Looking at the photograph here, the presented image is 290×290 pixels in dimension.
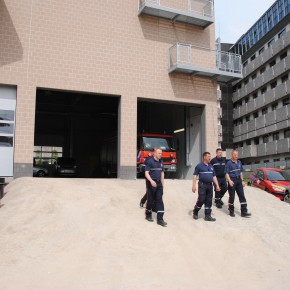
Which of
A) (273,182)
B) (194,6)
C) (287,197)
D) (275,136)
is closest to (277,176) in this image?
(273,182)

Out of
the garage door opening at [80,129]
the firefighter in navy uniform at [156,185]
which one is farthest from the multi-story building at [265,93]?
the firefighter in navy uniform at [156,185]

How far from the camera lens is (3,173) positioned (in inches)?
570

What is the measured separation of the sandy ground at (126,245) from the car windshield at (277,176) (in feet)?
17.3

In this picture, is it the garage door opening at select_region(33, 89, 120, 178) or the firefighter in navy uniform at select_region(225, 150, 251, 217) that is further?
the garage door opening at select_region(33, 89, 120, 178)

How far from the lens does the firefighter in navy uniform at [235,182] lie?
10.3m

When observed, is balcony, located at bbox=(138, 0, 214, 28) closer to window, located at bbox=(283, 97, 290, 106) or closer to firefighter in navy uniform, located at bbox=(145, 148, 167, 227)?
firefighter in navy uniform, located at bbox=(145, 148, 167, 227)

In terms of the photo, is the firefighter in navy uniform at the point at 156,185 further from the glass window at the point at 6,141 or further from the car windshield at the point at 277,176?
the car windshield at the point at 277,176

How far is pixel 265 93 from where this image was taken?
48.3 meters

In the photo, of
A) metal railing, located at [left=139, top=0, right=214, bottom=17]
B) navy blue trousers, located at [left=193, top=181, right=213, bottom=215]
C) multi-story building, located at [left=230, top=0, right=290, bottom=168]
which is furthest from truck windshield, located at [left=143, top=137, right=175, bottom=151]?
multi-story building, located at [left=230, top=0, right=290, bottom=168]

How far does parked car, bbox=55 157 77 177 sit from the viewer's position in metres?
25.8

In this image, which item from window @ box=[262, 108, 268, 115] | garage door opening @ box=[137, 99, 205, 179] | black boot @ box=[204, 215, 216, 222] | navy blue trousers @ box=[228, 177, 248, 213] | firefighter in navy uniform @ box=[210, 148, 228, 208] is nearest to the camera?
black boot @ box=[204, 215, 216, 222]

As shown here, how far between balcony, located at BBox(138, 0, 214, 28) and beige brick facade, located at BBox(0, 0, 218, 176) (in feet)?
1.16

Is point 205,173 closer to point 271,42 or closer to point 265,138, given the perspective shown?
point 265,138

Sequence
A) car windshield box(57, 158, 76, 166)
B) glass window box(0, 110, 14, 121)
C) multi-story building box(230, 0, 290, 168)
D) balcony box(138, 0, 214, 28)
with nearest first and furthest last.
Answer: glass window box(0, 110, 14, 121) → balcony box(138, 0, 214, 28) → car windshield box(57, 158, 76, 166) → multi-story building box(230, 0, 290, 168)
